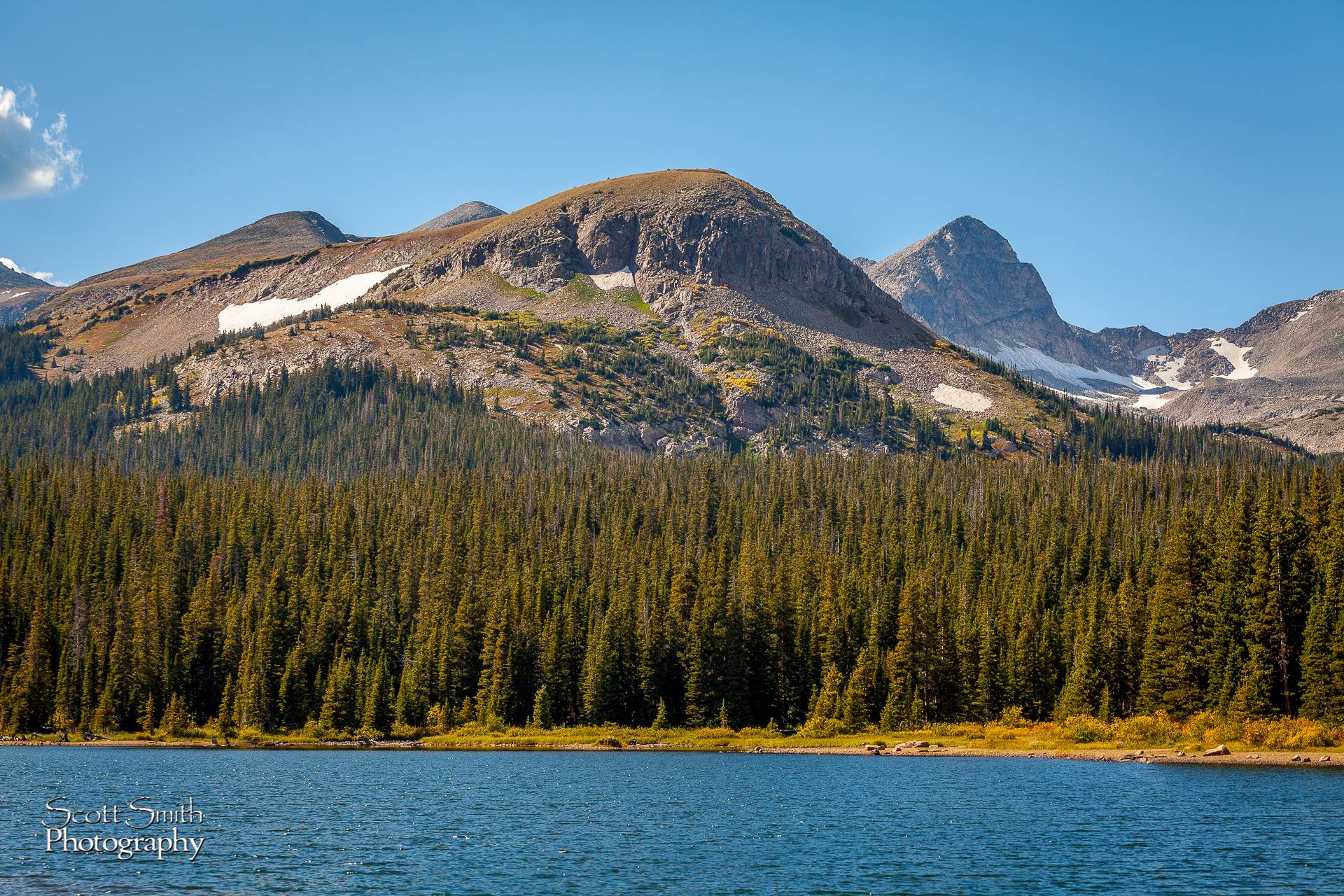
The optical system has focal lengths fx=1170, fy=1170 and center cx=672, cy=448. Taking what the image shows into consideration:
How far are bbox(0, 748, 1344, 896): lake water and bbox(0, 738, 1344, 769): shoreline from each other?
13.9 ft

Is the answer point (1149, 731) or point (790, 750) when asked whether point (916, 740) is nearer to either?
point (790, 750)

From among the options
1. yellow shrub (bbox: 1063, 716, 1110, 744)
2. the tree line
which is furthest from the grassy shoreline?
the tree line

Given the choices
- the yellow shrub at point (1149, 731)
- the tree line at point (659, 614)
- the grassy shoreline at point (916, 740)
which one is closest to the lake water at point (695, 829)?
the grassy shoreline at point (916, 740)

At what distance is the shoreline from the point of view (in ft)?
279

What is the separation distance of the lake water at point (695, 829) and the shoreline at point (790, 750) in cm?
424

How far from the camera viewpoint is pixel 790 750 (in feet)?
353

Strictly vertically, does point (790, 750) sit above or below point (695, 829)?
below

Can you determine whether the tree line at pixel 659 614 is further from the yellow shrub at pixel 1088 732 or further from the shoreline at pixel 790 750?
the shoreline at pixel 790 750

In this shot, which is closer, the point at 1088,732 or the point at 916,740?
the point at 1088,732

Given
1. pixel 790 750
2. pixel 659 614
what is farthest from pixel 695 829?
pixel 659 614

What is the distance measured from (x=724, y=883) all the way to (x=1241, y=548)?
2752 inches

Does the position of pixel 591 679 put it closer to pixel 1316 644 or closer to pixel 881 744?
pixel 881 744

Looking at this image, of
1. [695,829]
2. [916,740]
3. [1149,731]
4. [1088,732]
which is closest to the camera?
[695,829]

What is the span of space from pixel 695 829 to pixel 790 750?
50131mm
